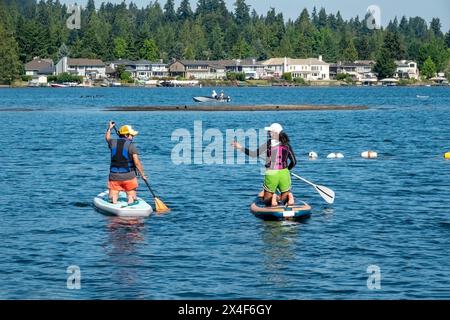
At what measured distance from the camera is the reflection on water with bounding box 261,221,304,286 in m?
25.0

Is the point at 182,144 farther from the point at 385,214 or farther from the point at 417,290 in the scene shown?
the point at 417,290

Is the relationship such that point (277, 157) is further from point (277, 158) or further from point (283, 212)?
point (283, 212)

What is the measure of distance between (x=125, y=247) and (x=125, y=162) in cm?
491

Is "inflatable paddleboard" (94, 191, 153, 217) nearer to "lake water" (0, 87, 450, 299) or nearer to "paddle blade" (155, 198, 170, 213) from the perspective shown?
"lake water" (0, 87, 450, 299)

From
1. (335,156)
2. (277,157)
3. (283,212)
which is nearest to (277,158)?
(277,157)

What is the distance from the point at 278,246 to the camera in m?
28.4

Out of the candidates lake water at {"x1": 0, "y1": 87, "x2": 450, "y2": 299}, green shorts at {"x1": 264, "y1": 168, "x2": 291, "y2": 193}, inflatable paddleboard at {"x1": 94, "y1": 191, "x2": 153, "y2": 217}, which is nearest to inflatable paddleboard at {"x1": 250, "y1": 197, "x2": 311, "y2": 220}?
lake water at {"x1": 0, "y1": 87, "x2": 450, "y2": 299}

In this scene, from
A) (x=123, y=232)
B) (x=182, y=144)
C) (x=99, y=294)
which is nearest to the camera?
(x=99, y=294)

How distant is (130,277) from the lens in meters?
24.6

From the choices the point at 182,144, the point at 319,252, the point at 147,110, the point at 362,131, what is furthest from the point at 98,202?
the point at 147,110

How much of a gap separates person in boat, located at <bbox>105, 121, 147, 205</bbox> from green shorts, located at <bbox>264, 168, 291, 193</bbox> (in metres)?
4.30

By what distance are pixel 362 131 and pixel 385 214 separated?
51859 mm

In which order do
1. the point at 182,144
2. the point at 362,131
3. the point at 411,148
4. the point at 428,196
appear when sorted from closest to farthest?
the point at 428,196, the point at 411,148, the point at 182,144, the point at 362,131

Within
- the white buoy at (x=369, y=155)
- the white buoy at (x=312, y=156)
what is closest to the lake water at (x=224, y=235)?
the white buoy at (x=312, y=156)
